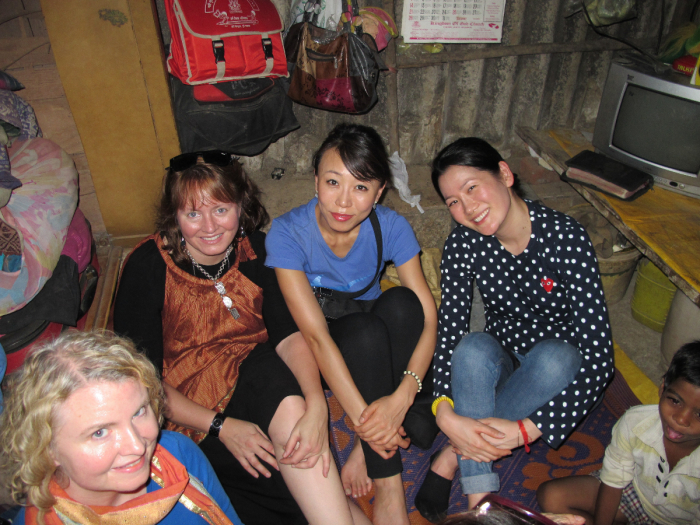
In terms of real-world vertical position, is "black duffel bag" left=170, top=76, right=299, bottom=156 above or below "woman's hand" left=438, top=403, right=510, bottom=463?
above

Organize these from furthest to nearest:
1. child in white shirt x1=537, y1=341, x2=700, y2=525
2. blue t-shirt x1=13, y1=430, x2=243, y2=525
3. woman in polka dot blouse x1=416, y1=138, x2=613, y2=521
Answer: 1. woman in polka dot blouse x1=416, y1=138, x2=613, y2=521
2. child in white shirt x1=537, y1=341, x2=700, y2=525
3. blue t-shirt x1=13, y1=430, x2=243, y2=525

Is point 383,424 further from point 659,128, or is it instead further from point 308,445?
point 659,128

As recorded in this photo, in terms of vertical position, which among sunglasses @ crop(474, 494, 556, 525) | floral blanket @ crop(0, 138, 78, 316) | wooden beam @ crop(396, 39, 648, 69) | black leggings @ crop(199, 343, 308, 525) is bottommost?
black leggings @ crop(199, 343, 308, 525)

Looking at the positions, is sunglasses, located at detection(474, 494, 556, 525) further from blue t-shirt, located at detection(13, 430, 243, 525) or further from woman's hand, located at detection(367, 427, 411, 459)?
woman's hand, located at detection(367, 427, 411, 459)

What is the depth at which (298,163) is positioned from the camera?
11.0 ft

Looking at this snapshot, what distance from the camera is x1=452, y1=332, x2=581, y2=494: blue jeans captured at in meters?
1.71

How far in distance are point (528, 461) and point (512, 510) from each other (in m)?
1.47

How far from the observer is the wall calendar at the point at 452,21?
9.41 ft

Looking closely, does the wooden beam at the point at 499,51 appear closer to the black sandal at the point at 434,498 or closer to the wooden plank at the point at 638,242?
the wooden plank at the point at 638,242

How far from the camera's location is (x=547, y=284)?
5.80 feet

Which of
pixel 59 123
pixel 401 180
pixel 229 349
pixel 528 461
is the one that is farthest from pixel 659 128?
pixel 59 123

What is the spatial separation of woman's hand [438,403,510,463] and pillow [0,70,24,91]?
2.44 m

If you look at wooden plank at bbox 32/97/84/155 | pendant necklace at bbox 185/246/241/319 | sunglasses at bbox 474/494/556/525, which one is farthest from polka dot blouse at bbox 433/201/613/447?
wooden plank at bbox 32/97/84/155

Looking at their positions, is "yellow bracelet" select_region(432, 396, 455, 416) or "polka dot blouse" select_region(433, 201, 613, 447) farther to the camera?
"yellow bracelet" select_region(432, 396, 455, 416)
